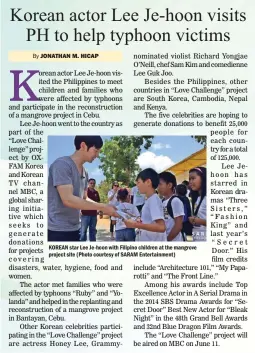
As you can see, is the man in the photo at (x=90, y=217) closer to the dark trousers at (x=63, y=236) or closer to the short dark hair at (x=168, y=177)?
the dark trousers at (x=63, y=236)

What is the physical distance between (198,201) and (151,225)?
177mm

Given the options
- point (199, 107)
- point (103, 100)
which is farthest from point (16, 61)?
point (199, 107)

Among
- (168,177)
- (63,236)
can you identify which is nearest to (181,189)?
(168,177)

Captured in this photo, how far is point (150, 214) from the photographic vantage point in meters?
1.83

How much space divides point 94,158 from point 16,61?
16.4 inches

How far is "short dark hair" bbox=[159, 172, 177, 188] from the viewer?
1812mm

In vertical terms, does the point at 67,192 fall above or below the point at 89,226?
above

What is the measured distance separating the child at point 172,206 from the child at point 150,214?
2cm

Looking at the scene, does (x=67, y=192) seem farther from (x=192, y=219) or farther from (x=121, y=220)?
(x=192, y=219)

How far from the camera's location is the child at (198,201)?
1.81 metres

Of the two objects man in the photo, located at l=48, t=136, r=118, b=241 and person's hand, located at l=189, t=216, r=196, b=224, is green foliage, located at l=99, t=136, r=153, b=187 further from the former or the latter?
person's hand, located at l=189, t=216, r=196, b=224

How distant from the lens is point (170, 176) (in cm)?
181

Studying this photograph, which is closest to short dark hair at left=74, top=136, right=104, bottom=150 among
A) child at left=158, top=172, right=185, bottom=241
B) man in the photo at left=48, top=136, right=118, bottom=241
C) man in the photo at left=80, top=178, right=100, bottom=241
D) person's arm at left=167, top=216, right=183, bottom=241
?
man in the photo at left=48, top=136, right=118, bottom=241

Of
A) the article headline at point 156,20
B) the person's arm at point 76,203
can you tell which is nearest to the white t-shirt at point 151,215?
the person's arm at point 76,203
